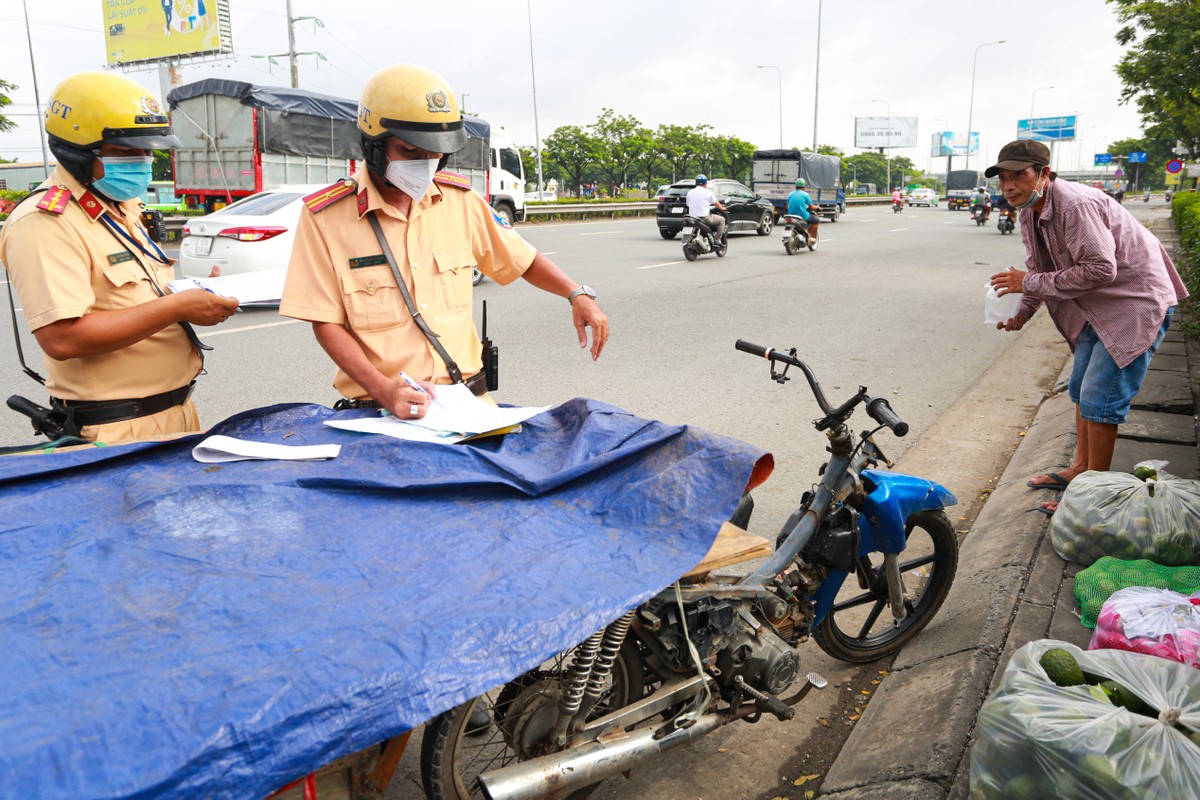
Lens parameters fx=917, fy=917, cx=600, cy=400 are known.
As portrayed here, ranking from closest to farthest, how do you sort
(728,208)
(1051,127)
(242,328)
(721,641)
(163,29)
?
(721,641) → (242,328) → (728,208) → (163,29) → (1051,127)

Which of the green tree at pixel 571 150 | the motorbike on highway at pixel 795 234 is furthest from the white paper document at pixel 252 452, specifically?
the green tree at pixel 571 150

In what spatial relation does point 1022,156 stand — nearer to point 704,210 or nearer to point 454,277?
point 454,277

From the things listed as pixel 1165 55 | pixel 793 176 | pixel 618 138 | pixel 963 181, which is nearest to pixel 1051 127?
pixel 963 181

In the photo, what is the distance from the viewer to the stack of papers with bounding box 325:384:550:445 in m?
2.32

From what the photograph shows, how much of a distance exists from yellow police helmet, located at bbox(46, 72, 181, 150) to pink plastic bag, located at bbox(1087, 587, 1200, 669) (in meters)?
3.03

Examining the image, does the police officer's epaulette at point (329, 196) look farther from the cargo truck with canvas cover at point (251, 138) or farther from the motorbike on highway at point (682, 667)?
the cargo truck with canvas cover at point (251, 138)

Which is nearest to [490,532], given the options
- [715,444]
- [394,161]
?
[715,444]

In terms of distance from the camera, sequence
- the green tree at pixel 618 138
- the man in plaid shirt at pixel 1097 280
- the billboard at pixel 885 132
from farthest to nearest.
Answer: the billboard at pixel 885 132 < the green tree at pixel 618 138 < the man in plaid shirt at pixel 1097 280

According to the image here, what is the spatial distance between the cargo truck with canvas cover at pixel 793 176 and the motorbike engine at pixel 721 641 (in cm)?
2853

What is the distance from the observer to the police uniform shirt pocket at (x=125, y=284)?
2.54 metres

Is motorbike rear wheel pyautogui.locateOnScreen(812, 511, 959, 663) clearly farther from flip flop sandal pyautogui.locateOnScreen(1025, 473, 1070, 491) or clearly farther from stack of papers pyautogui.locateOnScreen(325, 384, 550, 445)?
stack of papers pyautogui.locateOnScreen(325, 384, 550, 445)

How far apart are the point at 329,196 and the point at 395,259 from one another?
0.83 ft

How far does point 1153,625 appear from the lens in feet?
8.36

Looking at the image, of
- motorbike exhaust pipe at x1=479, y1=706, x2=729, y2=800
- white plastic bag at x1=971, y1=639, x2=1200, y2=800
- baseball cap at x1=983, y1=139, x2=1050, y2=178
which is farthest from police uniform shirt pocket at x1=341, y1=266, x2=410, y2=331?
baseball cap at x1=983, y1=139, x2=1050, y2=178
